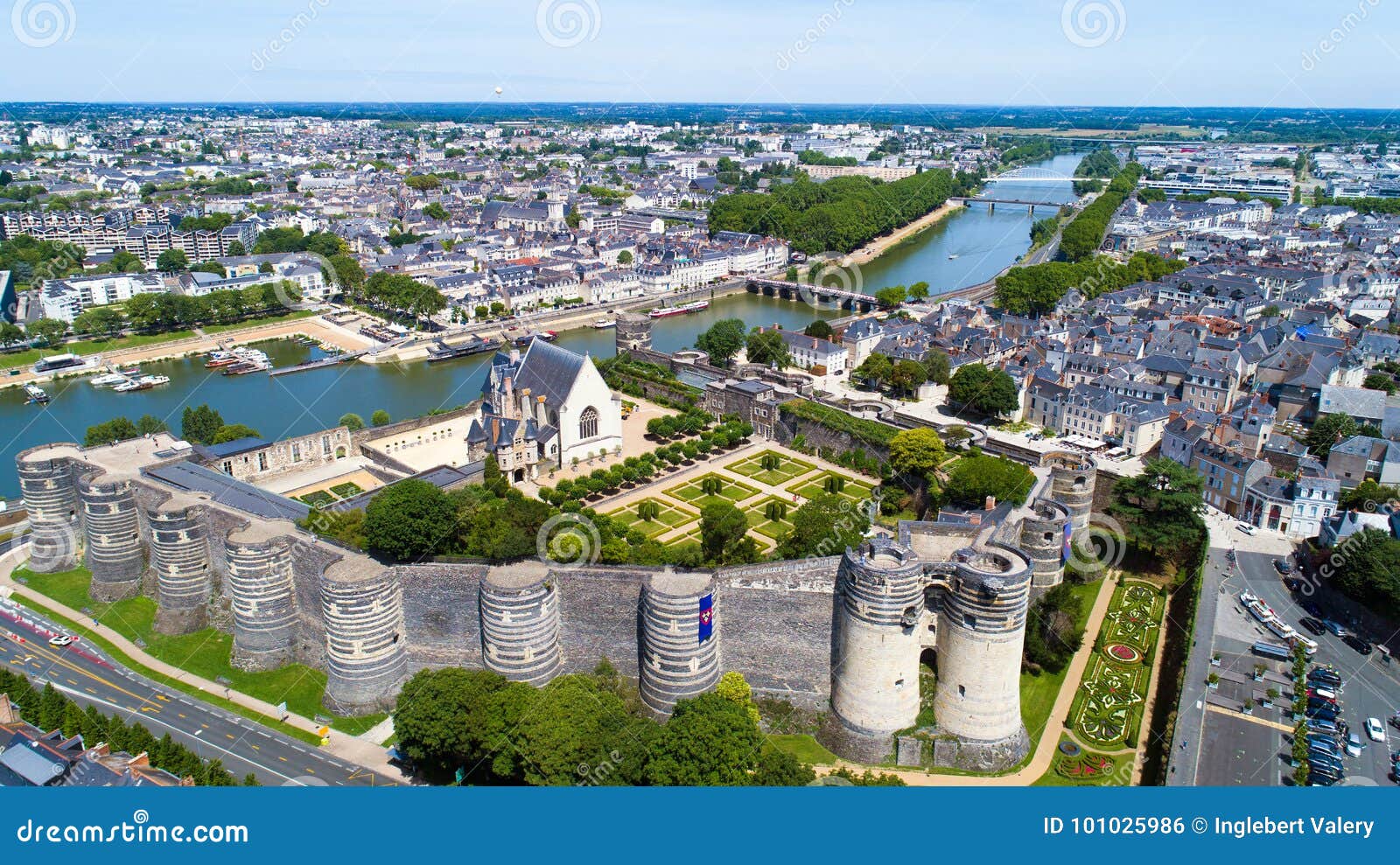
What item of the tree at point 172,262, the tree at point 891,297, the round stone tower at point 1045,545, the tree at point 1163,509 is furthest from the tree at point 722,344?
the tree at point 172,262

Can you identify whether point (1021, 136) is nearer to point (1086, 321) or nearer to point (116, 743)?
point (1086, 321)

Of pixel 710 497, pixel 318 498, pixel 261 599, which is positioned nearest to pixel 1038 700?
pixel 710 497

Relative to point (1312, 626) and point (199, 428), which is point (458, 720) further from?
point (1312, 626)

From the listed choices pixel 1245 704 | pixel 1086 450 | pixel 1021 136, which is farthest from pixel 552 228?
pixel 1021 136

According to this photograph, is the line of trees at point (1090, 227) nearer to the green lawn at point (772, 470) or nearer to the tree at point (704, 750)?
the green lawn at point (772, 470)

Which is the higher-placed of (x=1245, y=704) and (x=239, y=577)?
(x=239, y=577)
